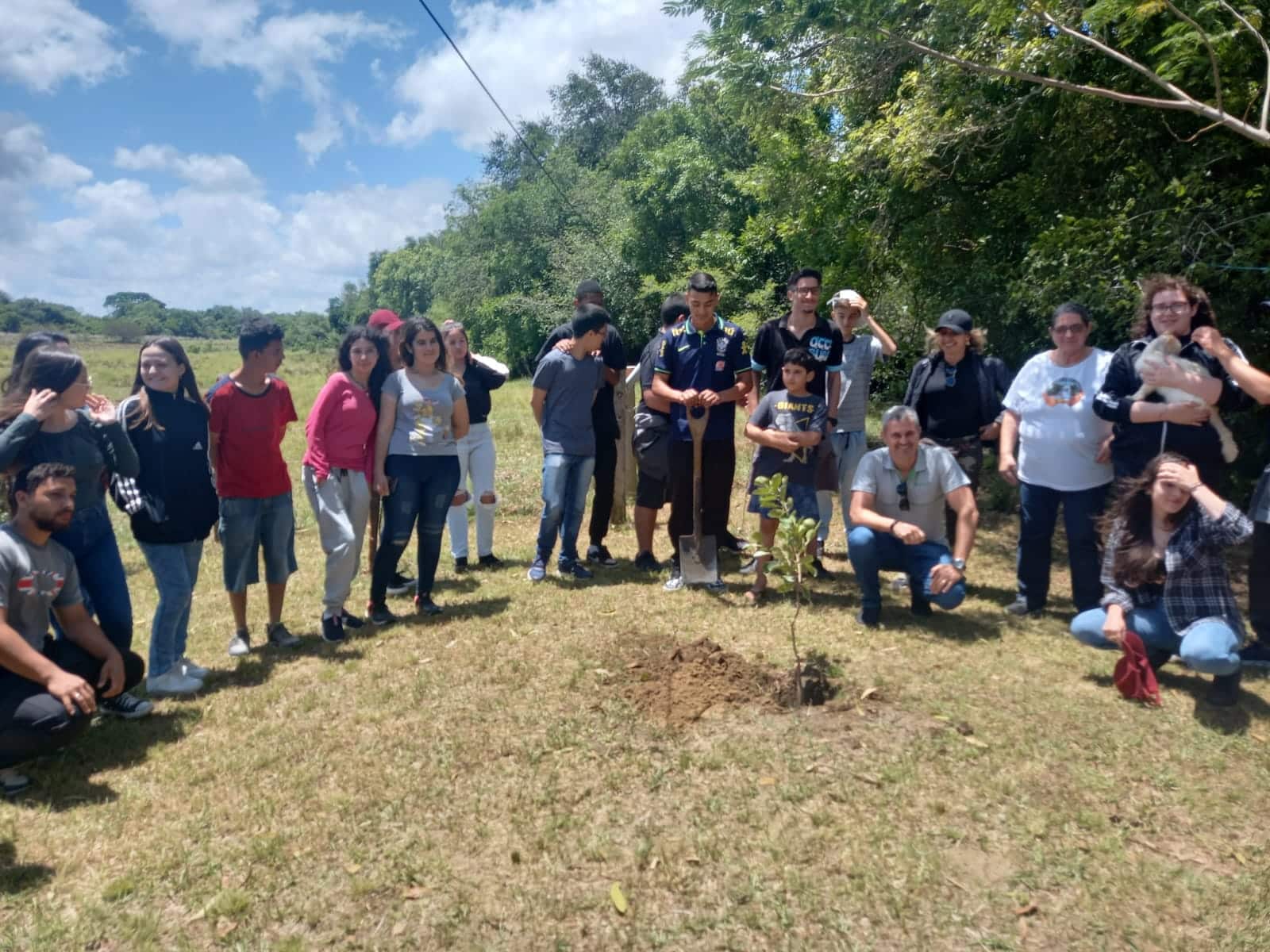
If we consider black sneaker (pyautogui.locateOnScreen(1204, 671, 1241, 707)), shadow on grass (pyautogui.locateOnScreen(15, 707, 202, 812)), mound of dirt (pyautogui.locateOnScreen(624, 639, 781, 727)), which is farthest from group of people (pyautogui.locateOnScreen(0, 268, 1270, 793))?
mound of dirt (pyautogui.locateOnScreen(624, 639, 781, 727))

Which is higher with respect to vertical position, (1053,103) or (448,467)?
(1053,103)

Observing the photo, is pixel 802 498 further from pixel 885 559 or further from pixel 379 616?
pixel 379 616

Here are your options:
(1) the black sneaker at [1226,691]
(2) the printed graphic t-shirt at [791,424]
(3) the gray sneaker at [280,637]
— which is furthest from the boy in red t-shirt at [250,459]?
(1) the black sneaker at [1226,691]

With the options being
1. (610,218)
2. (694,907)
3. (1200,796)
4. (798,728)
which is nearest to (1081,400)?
(1200,796)

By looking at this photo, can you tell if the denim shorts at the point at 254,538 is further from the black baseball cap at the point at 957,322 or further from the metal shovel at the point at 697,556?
the black baseball cap at the point at 957,322

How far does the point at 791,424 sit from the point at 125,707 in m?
4.04

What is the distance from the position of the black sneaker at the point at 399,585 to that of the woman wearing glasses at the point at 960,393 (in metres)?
3.81

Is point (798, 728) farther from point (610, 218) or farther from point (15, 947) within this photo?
point (610, 218)

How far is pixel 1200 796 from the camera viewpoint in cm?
330

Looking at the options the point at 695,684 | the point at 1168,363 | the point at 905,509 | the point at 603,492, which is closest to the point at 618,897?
the point at 695,684

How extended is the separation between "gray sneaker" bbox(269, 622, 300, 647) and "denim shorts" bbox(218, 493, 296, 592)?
0.27 meters

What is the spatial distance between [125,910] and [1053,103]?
8331 mm

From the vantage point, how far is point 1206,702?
4004 millimetres

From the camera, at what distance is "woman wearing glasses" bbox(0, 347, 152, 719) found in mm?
3705
